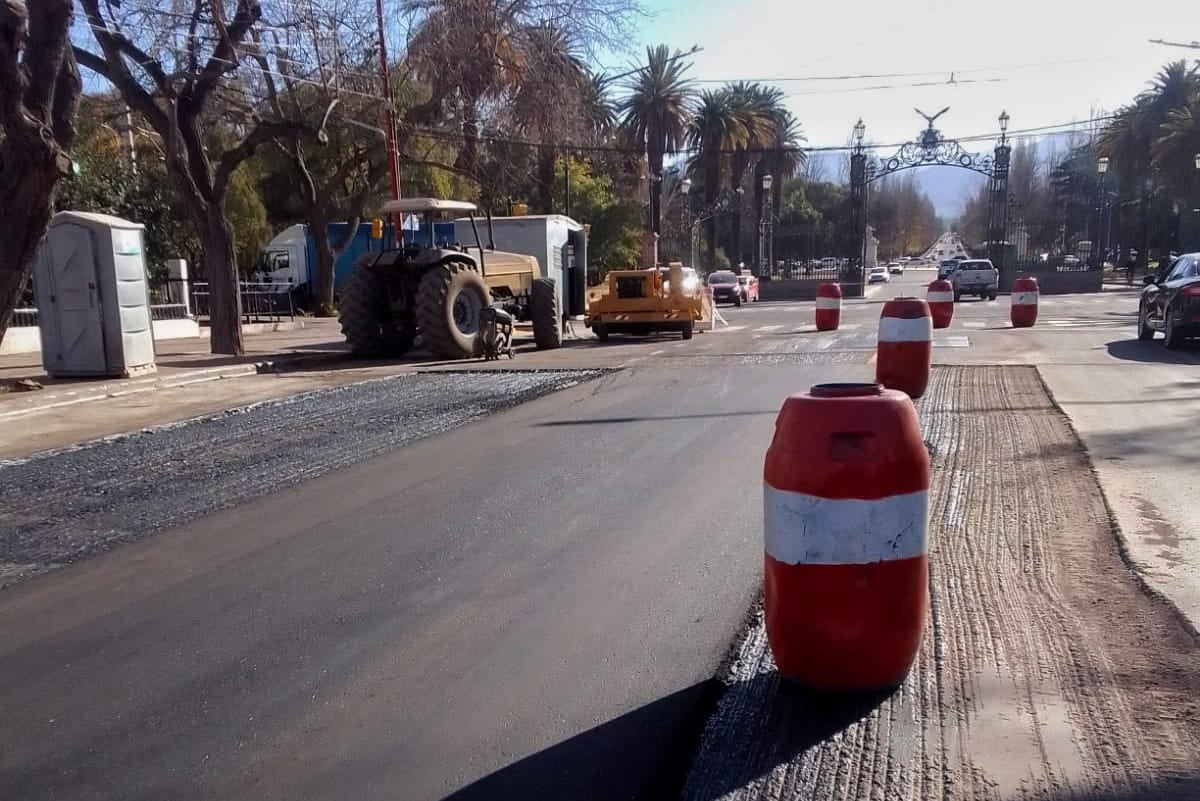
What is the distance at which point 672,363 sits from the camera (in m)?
15.1

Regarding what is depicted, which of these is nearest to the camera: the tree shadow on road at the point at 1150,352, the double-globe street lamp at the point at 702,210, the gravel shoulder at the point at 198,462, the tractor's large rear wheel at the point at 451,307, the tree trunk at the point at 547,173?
the gravel shoulder at the point at 198,462

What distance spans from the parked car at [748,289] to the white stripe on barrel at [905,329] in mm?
29490

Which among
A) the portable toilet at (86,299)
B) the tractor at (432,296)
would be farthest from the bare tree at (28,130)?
the tractor at (432,296)

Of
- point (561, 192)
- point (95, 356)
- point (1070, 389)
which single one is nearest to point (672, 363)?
point (1070, 389)

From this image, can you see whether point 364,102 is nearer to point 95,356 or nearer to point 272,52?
point 272,52

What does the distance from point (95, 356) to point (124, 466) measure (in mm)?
6766

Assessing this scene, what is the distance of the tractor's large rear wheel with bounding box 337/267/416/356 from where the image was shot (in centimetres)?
1680

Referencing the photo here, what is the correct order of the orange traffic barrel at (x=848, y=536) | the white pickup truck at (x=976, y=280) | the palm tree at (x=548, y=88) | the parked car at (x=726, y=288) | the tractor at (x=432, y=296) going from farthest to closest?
the parked car at (x=726, y=288)
the white pickup truck at (x=976, y=280)
the palm tree at (x=548, y=88)
the tractor at (x=432, y=296)
the orange traffic barrel at (x=848, y=536)

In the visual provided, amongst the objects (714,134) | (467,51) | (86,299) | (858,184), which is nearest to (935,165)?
(858,184)

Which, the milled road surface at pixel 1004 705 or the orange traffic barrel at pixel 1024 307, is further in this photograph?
the orange traffic barrel at pixel 1024 307

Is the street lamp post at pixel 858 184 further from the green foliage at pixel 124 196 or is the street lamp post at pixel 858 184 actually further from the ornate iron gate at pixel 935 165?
the green foliage at pixel 124 196

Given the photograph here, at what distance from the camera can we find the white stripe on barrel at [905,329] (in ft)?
33.0

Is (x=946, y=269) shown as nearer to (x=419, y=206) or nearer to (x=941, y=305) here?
(x=941, y=305)

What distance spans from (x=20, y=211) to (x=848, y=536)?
1169cm
